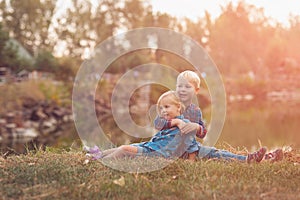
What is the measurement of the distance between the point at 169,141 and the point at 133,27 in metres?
28.0

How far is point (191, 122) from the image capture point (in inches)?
173

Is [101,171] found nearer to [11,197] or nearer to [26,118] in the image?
[11,197]

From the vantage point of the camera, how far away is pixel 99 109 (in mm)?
22578

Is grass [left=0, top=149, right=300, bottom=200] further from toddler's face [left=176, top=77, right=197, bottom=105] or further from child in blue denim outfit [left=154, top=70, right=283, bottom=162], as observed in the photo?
toddler's face [left=176, top=77, right=197, bottom=105]

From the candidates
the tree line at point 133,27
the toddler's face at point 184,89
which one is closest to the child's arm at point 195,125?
the toddler's face at point 184,89

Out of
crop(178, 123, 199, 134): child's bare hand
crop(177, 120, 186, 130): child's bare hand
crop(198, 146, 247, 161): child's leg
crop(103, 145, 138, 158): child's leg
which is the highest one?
crop(177, 120, 186, 130): child's bare hand

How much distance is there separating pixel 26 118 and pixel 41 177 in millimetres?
15269

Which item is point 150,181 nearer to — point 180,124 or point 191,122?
point 180,124

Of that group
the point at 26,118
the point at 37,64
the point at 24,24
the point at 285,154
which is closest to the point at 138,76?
the point at 37,64

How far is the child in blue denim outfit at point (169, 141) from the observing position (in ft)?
14.1

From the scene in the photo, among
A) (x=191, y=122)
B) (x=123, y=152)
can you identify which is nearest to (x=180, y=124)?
(x=191, y=122)

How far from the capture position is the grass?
3.18 m

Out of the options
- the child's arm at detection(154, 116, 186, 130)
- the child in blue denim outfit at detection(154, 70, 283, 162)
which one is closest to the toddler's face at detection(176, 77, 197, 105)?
the child in blue denim outfit at detection(154, 70, 283, 162)

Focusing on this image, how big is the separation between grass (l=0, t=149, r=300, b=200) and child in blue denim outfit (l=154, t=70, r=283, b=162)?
0.28 m
